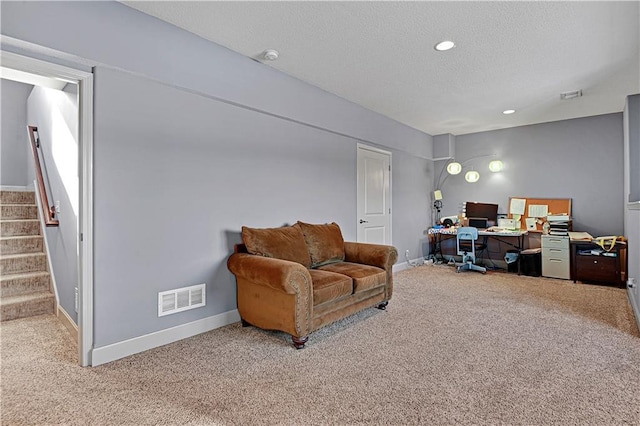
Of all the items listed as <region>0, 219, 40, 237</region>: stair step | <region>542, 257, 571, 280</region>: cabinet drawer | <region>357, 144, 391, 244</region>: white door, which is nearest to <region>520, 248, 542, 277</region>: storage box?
<region>542, 257, 571, 280</region>: cabinet drawer

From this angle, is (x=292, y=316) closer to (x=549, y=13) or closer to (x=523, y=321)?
(x=523, y=321)

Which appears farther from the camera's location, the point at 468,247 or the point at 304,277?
the point at 468,247

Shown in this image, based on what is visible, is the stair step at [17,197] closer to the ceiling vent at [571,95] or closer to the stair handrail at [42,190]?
the stair handrail at [42,190]

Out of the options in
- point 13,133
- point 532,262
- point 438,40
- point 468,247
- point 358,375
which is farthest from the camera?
point 468,247

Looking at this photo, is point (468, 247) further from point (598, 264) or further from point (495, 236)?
point (598, 264)

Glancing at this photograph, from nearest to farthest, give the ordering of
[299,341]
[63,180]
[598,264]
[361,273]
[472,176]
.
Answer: [299,341], [63,180], [361,273], [598,264], [472,176]

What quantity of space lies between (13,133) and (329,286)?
6088 millimetres

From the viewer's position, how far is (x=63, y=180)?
122 inches

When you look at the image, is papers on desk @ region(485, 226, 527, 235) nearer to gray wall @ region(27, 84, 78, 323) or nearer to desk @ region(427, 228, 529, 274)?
desk @ region(427, 228, 529, 274)

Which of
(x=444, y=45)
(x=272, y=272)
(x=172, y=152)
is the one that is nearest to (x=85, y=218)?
(x=172, y=152)

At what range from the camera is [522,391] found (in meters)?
2.00

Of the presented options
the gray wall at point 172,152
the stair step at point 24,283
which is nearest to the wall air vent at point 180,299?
the gray wall at point 172,152

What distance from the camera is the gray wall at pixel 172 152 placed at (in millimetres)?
2375

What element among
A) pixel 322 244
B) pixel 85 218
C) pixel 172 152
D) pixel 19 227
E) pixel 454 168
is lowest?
pixel 322 244
